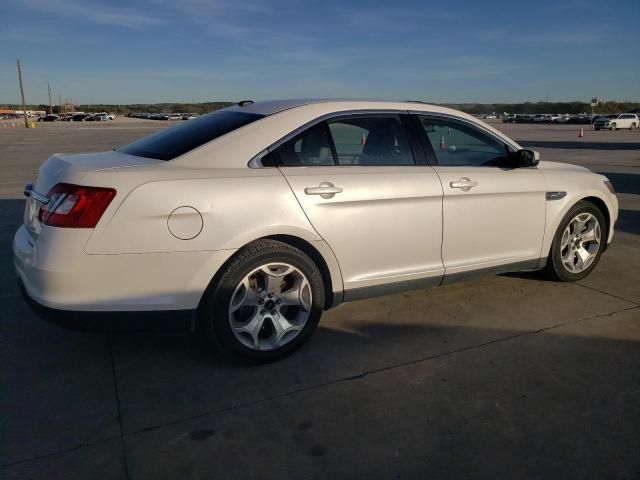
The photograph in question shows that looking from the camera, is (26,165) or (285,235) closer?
(285,235)

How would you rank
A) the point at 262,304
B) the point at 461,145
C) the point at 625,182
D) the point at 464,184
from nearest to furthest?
the point at 262,304
the point at 464,184
the point at 461,145
the point at 625,182

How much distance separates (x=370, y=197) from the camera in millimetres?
3459

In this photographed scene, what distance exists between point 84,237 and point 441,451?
2032 millimetres

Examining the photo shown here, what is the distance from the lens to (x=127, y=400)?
9.44 feet

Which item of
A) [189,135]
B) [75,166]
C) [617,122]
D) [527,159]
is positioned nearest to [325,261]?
[189,135]

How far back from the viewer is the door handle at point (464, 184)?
380 cm

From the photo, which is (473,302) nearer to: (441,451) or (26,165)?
(441,451)

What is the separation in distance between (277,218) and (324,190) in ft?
1.21

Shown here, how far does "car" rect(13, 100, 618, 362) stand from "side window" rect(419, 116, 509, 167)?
11 millimetres

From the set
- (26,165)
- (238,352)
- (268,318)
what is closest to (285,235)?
(268,318)

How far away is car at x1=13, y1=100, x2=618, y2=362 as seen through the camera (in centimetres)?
281

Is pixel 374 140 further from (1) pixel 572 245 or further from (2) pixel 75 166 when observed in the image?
(1) pixel 572 245

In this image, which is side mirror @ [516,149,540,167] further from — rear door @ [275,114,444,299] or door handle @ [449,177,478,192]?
rear door @ [275,114,444,299]

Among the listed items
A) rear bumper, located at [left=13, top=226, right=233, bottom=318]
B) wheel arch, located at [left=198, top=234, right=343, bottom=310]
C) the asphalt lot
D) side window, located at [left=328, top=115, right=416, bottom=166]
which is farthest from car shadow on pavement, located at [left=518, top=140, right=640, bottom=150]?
rear bumper, located at [left=13, top=226, right=233, bottom=318]
